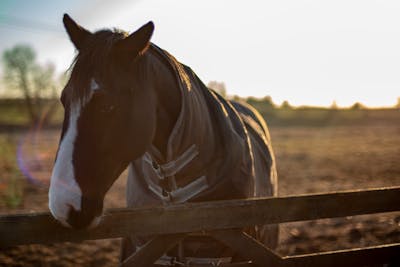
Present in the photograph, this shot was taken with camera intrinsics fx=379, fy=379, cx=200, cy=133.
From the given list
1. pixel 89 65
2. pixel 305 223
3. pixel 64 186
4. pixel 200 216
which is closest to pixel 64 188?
pixel 64 186

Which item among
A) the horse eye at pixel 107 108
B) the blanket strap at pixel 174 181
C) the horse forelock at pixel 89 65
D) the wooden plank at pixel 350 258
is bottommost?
the wooden plank at pixel 350 258

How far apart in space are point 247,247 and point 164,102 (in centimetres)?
105

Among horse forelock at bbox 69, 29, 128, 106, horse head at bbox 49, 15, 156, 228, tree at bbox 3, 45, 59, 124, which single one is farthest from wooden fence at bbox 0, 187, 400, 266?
tree at bbox 3, 45, 59, 124

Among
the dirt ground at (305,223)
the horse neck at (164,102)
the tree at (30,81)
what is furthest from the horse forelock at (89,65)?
the tree at (30,81)

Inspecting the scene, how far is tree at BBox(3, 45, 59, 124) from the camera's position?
38844mm

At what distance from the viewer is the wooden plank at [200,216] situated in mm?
1992

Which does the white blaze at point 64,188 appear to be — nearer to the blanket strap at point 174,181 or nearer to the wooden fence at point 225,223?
the wooden fence at point 225,223

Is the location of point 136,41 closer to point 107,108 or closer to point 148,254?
point 107,108

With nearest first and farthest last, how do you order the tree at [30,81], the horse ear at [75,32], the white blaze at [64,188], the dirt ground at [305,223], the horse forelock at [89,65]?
the white blaze at [64,188] < the horse forelock at [89,65] < the horse ear at [75,32] < the dirt ground at [305,223] < the tree at [30,81]

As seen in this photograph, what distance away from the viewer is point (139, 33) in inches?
82.0

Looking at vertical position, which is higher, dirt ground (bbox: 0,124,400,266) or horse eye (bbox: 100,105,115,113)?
horse eye (bbox: 100,105,115,113)

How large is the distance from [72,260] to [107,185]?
139 inches

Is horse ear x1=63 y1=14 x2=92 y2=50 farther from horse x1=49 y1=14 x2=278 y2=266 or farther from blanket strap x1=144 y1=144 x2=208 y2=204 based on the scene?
blanket strap x1=144 y1=144 x2=208 y2=204

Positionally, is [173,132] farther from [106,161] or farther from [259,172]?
[259,172]
